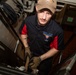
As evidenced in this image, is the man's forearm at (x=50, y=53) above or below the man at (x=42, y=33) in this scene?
below

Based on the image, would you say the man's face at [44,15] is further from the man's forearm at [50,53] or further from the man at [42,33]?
the man's forearm at [50,53]

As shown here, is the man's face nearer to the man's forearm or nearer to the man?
the man

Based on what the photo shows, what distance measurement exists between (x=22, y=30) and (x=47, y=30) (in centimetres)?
27

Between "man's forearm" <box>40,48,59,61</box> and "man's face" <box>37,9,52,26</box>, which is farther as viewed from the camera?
"man's forearm" <box>40,48,59,61</box>

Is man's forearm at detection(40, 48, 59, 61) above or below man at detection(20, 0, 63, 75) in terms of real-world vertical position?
below

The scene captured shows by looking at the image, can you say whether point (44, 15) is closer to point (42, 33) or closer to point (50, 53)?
point (42, 33)

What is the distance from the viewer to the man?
1295 mm

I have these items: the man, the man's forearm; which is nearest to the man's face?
the man

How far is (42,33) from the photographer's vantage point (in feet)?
4.61

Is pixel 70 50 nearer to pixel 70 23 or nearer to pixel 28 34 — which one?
pixel 70 23

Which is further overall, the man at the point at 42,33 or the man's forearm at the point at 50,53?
the man's forearm at the point at 50,53

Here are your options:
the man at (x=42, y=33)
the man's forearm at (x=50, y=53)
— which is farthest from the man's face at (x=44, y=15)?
the man's forearm at (x=50, y=53)

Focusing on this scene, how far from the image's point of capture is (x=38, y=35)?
1.43 metres

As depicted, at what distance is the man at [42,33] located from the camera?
4.25ft
